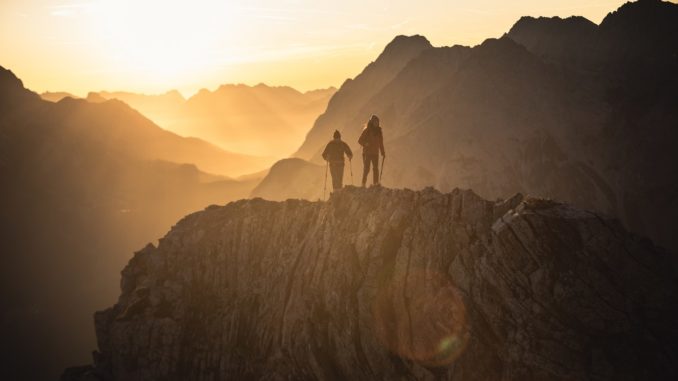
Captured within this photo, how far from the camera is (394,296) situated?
2447 centimetres

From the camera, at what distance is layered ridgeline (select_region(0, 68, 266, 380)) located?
10094cm

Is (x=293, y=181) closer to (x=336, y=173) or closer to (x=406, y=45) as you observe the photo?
(x=336, y=173)

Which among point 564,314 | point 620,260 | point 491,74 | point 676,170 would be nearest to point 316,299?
point 564,314

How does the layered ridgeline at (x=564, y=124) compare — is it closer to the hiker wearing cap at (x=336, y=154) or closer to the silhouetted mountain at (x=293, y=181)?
the silhouetted mountain at (x=293, y=181)

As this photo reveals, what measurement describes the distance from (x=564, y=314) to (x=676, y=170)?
274 feet

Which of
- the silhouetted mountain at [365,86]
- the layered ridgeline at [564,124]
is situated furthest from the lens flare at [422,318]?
the silhouetted mountain at [365,86]

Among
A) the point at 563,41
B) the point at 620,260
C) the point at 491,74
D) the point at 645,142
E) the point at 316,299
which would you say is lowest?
the point at 316,299

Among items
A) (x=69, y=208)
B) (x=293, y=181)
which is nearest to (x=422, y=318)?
(x=293, y=181)

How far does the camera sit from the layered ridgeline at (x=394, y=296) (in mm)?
19031

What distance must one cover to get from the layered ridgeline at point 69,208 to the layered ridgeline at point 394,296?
7464cm

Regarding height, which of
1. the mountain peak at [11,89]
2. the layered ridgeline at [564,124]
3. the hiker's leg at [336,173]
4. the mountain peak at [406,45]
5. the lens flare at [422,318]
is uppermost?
the mountain peak at [406,45]

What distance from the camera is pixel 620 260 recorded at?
19672 mm

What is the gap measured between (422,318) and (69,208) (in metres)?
133

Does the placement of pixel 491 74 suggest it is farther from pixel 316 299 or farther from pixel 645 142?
pixel 316 299
